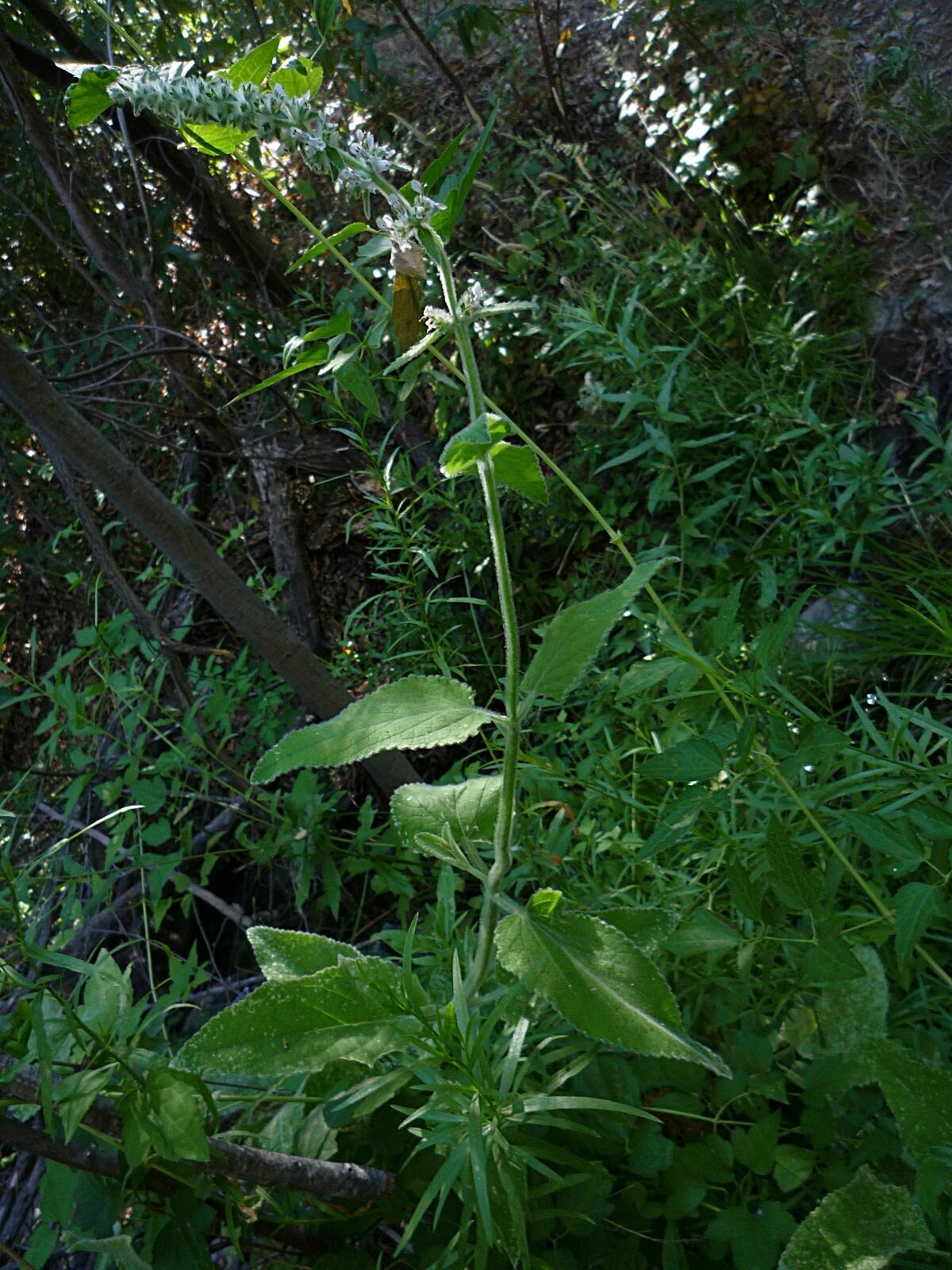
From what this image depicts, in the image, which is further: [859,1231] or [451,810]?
[451,810]

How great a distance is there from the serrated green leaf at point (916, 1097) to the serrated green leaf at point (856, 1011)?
0.09 meters

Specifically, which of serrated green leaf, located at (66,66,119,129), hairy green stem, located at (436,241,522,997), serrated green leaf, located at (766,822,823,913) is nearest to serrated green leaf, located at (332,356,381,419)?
hairy green stem, located at (436,241,522,997)

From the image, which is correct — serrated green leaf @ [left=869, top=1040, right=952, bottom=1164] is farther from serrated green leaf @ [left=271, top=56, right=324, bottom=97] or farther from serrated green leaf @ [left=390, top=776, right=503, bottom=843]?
serrated green leaf @ [left=271, top=56, right=324, bottom=97]

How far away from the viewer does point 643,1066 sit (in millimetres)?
1177

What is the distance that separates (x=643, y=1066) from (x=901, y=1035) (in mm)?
378

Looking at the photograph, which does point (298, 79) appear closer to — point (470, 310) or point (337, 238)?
point (337, 238)

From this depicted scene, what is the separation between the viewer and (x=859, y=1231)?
3.28ft

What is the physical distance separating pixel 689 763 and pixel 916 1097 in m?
0.43

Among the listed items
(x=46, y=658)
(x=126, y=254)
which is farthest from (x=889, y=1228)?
(x=46, y=658)

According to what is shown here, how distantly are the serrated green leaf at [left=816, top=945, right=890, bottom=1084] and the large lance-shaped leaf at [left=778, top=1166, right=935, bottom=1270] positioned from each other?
13 centimetres

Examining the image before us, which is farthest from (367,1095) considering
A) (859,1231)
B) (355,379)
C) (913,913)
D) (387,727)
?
(355,379)

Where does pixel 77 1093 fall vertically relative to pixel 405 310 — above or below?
below

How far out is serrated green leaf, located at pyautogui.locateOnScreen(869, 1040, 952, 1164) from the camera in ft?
3.29

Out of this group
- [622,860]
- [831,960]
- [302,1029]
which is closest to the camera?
Answer: [302,1029]
